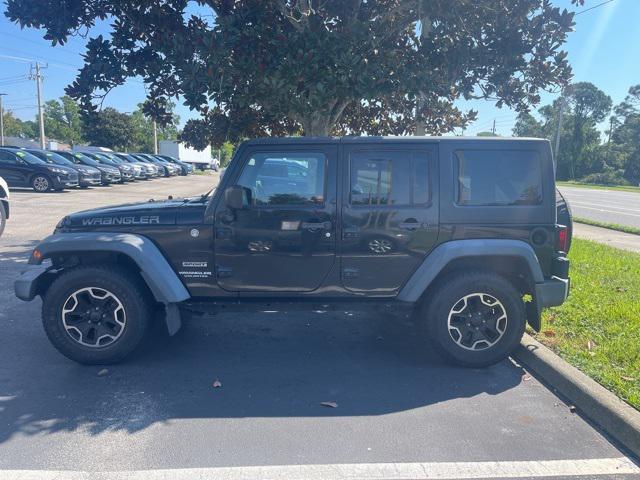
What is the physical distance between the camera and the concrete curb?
3.31m

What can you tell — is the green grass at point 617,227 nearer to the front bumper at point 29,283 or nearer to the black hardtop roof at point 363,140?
the black hardtop roof at point 363,140

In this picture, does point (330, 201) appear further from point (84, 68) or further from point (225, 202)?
point (84, 68)

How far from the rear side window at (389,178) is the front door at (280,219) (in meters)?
0.21

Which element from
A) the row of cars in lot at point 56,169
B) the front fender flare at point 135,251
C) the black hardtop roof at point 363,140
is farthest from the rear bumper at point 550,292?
the row of cars in lot at point 56,169

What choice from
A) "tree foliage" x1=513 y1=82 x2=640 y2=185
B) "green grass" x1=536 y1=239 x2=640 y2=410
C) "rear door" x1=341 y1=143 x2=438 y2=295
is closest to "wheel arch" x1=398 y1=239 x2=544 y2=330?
"rear door" x1=341 y1=143 x2=438 y2=295

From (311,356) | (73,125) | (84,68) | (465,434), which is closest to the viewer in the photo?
(465,434)

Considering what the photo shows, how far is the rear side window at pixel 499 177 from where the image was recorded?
14.3 ft

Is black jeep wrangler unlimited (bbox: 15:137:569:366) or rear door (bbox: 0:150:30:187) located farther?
rear door (bbox: 0:150:30:187)

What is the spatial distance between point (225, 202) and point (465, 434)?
97.7 inches

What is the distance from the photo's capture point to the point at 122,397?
380cm

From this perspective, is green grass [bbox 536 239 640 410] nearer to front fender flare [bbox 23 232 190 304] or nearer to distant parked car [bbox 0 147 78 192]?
front fender flare [bbox 23 232 190 304]

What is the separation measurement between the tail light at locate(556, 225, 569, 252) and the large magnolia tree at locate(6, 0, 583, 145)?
2.45 meters

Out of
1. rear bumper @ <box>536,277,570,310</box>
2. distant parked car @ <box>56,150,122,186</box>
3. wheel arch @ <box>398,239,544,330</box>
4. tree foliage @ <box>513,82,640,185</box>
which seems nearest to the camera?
wheel arch @ <box>398,239,544,330</box>

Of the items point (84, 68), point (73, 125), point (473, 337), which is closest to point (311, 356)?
point (473, 337)
